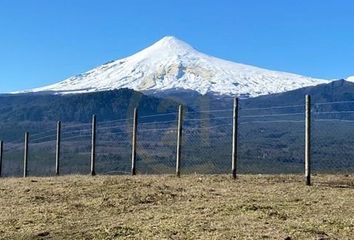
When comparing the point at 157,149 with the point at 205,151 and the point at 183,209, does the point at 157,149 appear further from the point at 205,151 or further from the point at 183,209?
the point at 183,209

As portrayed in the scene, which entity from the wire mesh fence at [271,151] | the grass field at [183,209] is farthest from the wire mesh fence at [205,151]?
the grass field at [183,209]

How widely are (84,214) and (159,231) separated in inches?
111

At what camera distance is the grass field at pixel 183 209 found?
1062 centimetres

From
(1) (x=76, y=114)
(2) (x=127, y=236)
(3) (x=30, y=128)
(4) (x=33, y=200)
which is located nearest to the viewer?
(2) (x=127, y=236)

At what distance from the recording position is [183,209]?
42.0 feet

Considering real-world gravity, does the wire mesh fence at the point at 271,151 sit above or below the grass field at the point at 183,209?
above

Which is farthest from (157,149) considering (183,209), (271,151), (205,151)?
(183,209)

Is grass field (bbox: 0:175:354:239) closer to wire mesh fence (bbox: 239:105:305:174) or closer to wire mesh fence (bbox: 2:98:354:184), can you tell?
wire mesh fence (bbox: 2:98:354:184)

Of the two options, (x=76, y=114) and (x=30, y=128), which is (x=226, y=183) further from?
(x=76, y=114)

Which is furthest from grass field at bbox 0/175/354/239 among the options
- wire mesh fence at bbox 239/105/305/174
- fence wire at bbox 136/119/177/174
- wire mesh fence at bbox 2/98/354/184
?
fence wire at bbox 136/119/177/174

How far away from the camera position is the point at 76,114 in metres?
191

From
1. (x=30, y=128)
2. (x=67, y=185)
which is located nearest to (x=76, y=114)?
(x=30, y=128)

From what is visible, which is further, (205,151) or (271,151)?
(271,151)

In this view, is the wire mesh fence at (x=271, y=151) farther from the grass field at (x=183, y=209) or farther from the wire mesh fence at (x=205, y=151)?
the grass field at (x=183, y=209)
